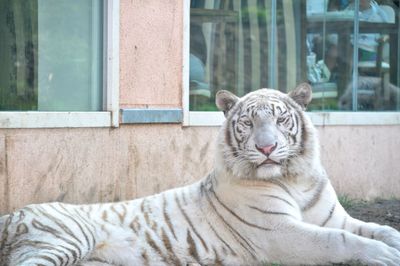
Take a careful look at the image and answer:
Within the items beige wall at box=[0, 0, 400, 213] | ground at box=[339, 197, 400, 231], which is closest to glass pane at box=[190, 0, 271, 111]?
beige wall at box=[0, 0, 400, 213]

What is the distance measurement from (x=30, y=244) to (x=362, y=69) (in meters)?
5.22

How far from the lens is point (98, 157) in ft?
22.6

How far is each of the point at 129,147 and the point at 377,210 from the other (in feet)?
8.03

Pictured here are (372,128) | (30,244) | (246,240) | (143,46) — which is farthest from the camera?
(372,128)

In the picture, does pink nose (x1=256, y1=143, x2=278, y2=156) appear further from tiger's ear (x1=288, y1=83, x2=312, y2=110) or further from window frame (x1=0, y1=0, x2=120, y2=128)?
window frame (x1=0, y1=0, x2=120, y2=128)

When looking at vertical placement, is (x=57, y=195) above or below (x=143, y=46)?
below

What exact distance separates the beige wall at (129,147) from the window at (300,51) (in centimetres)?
31

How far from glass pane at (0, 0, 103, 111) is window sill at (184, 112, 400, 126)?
3.16ft

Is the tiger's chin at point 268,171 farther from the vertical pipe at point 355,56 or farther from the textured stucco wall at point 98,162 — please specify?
the vertical pipe at point 355,56

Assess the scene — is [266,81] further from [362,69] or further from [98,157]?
[98,157]

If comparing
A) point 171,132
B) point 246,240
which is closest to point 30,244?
point 246,240

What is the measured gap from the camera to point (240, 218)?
5406 mm

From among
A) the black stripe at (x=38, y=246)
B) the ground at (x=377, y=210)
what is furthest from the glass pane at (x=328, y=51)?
the black stripe at (x=38, y=246)

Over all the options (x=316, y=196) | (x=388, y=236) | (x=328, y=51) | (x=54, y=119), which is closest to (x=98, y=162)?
(x=54, y=119)
